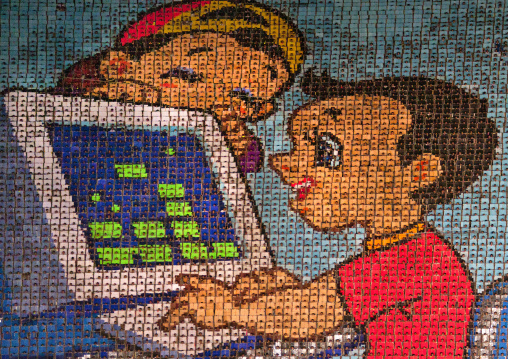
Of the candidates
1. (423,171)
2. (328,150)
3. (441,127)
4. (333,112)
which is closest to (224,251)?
(328,150)

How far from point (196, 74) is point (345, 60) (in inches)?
25.9

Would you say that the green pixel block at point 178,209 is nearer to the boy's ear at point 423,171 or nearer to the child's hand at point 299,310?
the child's hand at point 299,310

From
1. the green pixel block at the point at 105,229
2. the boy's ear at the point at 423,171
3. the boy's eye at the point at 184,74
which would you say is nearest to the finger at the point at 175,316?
the green pixel block at the point at 105,229

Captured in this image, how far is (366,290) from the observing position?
160 centimetres

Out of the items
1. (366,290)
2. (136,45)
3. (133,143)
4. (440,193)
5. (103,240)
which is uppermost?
(136,45)

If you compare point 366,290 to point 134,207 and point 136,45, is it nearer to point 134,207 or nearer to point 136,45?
point 134,207

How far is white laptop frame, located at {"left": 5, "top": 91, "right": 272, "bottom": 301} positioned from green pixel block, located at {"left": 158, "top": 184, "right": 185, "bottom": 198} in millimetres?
171

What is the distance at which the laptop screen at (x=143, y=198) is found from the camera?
159 cm

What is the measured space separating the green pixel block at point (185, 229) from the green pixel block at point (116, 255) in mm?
194

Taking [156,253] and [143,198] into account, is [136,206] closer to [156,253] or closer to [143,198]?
[143,198]

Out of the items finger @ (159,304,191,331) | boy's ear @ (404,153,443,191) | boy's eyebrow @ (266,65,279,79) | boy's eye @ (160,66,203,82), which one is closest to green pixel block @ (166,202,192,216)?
finger @ (159,304,191,331)

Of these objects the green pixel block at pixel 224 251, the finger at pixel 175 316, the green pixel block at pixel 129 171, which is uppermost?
the green pixel block at pixel 129 171

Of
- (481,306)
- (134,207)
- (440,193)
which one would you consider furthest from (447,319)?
(134,207)

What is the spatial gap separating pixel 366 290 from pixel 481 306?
0.50 meters
